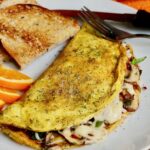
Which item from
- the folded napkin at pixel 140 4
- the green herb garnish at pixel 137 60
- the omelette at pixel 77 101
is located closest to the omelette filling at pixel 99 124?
the omelette at pixel 77 101

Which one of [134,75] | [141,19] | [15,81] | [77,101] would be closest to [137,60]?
[134,75]

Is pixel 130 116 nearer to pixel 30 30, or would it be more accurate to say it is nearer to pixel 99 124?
pixel 99 124

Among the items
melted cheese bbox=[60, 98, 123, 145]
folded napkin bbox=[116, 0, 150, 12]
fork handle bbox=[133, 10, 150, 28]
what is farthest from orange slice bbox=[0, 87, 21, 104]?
folded napkin bbox=[116, 0, 150, 12]

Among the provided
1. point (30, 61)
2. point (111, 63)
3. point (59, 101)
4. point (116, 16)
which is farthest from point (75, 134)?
point (116, 16)

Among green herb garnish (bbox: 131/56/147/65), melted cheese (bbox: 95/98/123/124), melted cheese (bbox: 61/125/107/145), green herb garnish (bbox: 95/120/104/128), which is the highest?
green herb garnish (bbox: 131/56/147/65)

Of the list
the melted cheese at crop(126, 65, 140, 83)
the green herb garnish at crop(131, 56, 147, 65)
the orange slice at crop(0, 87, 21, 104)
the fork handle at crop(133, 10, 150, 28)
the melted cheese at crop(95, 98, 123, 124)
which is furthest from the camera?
the fork handle at crop(133, 10, 150, 28)

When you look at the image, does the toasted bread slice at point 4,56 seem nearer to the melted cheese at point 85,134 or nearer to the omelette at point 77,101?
the omelette at point 77,101

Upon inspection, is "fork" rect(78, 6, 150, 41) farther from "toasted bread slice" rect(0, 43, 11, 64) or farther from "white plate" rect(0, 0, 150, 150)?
"toasted bread slice" rect(0, 43, 11, 64)
